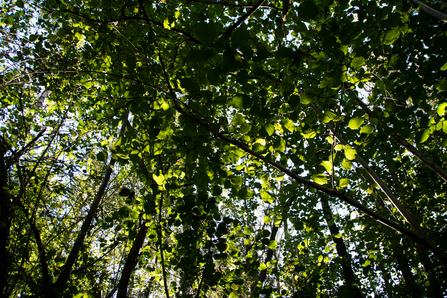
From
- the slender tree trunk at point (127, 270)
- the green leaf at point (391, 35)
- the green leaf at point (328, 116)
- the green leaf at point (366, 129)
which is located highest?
the green leaf at point (391, 35)

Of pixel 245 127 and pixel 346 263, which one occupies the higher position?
pixel 245 127

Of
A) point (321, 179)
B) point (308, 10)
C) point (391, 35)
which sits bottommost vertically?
point (321, 179)

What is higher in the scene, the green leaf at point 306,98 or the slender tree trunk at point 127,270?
the green leaf at point 306,98

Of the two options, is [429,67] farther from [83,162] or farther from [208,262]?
[83,162]

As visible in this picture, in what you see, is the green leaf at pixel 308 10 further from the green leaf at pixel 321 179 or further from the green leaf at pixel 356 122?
the green leaf at pixel 321 179

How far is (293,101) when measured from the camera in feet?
4.54

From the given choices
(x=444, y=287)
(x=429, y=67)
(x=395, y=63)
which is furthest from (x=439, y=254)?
(x=444, y=287)

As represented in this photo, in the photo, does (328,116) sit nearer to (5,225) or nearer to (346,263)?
(346,263)

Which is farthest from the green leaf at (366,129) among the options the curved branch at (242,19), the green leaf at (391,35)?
the curved branch at (242,19)

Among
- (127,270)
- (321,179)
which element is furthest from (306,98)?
(127,270)

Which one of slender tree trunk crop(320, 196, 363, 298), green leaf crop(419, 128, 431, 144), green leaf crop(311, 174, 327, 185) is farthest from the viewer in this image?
slender tree trunk crop(320, 196, 363, 298)

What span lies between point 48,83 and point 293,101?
4.01m

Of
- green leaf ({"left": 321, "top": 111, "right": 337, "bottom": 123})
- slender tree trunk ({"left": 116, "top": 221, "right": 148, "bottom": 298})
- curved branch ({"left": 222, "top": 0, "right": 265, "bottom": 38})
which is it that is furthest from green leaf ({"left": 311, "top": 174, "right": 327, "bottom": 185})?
slender tree trunk ({"left": 116, "top": 221, "right": 148, "bottom": 298})

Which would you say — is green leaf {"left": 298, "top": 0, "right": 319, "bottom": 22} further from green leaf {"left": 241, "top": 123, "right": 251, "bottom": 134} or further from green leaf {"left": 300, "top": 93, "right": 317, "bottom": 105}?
green leaf {"left": 241, "top": 123, "right": 251, "bottom": 134}
